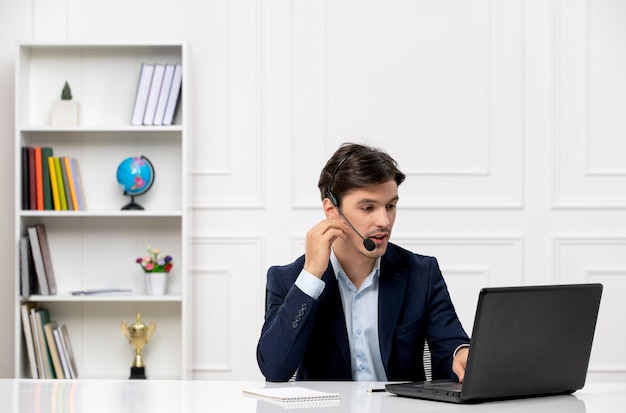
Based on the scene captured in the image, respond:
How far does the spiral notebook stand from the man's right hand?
0.45 metres

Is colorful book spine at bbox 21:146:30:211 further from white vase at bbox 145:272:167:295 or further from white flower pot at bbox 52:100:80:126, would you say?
white vase at bbox 145:272:167:295

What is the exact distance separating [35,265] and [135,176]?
1.99 ft

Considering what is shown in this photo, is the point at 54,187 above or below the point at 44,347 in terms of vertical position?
above

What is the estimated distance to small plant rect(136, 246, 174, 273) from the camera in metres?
4.09

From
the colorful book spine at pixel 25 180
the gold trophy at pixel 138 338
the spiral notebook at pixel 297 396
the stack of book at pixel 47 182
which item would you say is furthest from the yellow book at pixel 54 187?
the spiral notebook at pixel 297 396

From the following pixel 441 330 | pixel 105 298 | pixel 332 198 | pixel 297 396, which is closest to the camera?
pixel 297 396

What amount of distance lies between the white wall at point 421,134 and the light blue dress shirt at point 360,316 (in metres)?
1.79

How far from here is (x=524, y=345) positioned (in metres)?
1.81

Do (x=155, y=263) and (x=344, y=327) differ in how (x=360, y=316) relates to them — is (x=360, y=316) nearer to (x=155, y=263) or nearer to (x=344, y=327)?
(x=344, y=327)

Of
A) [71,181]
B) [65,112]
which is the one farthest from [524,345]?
[65,112]

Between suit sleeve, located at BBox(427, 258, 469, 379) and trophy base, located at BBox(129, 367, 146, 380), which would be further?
trophy base, located at BBox(129, 367, 146, 380)

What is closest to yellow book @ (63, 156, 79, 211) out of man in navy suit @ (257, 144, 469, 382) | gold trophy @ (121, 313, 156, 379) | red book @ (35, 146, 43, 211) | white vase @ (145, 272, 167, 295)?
red book @ (35, 146, 43, 211)

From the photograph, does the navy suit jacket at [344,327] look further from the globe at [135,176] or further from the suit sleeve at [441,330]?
the globe at [135,176]

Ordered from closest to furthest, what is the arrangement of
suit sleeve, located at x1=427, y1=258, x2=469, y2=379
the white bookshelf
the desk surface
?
the desk surface, suit sleeve, located at x1=427, y1=258, x2=469, y2=379, the white bookshelf
